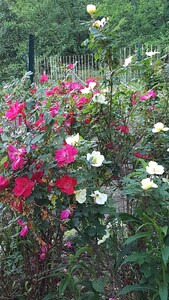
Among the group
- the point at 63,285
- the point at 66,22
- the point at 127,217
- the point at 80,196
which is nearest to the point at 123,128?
the point at 127,217

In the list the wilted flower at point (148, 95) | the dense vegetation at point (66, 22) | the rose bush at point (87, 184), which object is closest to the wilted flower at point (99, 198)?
the rose bush at point (87, 184)

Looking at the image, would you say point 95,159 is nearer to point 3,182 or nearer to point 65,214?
point 65,214

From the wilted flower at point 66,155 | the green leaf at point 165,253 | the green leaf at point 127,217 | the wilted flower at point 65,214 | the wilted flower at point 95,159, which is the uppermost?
the wilted flower at point 66,155

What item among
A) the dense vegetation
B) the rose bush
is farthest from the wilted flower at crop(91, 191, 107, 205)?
the dense vegetation

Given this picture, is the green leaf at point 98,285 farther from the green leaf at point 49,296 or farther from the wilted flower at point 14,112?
the wilted flower at point 14,112

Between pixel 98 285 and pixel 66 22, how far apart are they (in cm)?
1703

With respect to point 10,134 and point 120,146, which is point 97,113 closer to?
point 120,146

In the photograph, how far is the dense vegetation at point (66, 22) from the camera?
15.5m

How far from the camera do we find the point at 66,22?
17.8 meters

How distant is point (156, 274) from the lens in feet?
5.13

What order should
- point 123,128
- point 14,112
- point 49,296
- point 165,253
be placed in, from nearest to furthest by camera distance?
point 165,253 < point 14,112 < point 49,296 < point 123,128

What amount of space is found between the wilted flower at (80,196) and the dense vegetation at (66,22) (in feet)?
45.1

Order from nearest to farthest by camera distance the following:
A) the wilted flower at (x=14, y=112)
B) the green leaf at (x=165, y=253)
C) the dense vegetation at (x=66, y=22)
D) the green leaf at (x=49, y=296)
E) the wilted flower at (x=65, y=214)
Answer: the green leaf at (x=165, y=253), the wilted flower at (x=65, y=214), the wilted flower at (x=14, y=112), the green leaf at (x=49, y=296), the dense vegetation at (x=66, y=22)

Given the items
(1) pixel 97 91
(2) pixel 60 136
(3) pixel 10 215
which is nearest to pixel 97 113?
(1) pixel 97 91
